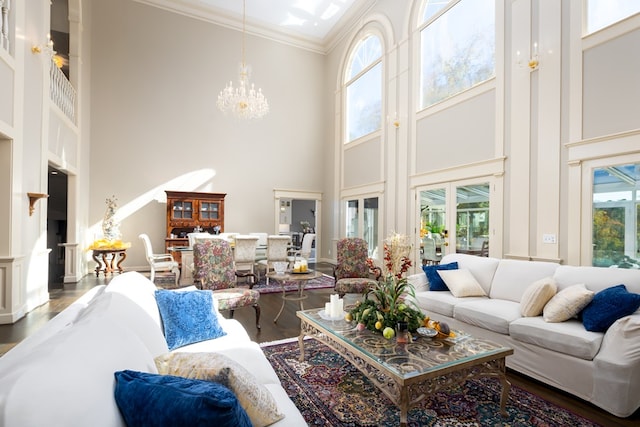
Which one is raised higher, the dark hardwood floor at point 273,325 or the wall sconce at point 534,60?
the wall sconce at point 534,60

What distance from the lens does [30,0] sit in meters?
4.27

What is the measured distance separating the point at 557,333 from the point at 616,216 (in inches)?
86.4

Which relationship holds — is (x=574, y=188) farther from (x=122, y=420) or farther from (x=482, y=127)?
(x=122, y=420)

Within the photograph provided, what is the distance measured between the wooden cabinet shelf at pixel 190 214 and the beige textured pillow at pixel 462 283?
612 centimetres

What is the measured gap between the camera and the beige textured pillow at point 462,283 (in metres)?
3.64

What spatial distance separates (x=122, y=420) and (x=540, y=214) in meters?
5.05

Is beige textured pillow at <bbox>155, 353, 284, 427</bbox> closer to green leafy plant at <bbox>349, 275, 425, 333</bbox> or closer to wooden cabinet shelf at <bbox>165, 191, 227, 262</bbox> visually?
green leafy plant at <bbox>349, 275, 425, 333</bbox>

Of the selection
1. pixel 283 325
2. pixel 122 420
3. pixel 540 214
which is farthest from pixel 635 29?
pixel 122 420

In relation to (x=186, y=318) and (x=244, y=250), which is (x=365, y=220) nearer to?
(x=244, y=250)

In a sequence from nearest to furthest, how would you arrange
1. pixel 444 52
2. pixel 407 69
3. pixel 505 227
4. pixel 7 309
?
pixel 7 309 → pixel 505 227 → pixel 444 52 → pixel 407 69

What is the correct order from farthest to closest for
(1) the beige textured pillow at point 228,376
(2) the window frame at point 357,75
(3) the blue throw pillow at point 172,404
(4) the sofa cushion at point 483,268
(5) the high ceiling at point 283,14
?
(5) the high ceiling at point 283,14 → (2) the window frame at point 357,75 → (4) the sofa cushion at point 483,268 → (1) the beige textured pillow at point 228,376 → (3) the blue throw pillow at point 172,404

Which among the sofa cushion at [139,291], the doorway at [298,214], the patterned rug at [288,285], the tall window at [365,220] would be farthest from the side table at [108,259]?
the tall window at [365,220]

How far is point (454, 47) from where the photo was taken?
590cm

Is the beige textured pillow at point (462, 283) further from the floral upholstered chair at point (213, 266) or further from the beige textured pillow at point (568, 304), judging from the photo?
the floral upholstered chair at point (213, 266)
